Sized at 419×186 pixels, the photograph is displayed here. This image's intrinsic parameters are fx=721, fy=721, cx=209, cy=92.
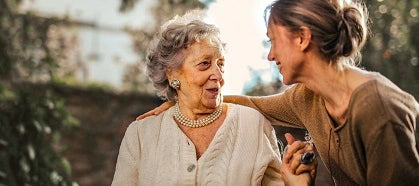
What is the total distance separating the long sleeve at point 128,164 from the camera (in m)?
2.82

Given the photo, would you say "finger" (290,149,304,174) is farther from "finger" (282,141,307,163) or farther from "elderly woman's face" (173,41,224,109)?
"elderly woman's face" (173,41,224,109)

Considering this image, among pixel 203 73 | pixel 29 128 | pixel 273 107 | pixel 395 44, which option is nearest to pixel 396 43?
Result: pixel 395 44

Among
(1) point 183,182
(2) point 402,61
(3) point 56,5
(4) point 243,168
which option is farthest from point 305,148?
(3) point 56,5

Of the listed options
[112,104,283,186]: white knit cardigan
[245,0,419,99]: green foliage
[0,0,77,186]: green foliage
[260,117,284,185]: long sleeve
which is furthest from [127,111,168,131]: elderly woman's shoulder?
[245,0,419,99]: green foliage

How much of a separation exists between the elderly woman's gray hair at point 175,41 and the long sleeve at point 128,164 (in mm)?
263

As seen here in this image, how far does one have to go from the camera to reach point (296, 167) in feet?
8.35

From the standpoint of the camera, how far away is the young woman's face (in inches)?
95.9

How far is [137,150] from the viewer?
285 cm

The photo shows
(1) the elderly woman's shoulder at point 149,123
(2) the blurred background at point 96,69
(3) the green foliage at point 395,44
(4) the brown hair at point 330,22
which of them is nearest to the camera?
(4) the brown hair at point 330,22

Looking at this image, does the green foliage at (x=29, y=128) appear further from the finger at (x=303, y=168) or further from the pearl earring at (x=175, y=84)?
the finger at (x=303, y=168)

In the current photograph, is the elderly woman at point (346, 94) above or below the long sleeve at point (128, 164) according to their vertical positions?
above

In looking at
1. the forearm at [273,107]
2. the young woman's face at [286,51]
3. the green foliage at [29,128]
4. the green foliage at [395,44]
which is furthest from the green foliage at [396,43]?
the young woman's face at [286,51]

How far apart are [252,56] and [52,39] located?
398 centimetres

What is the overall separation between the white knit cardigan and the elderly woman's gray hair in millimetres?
195
